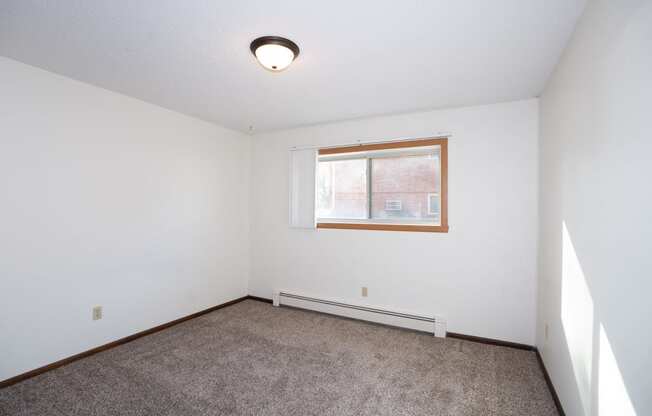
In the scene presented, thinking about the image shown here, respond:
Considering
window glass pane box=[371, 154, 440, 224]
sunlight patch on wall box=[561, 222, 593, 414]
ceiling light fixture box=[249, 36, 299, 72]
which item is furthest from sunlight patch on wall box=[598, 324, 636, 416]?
ceiling light fixture box=[249, 36, 299, 72]

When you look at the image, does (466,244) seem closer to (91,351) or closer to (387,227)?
(387,227)

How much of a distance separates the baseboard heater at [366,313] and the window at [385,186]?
0.94m

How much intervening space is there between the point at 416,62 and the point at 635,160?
1.55 m

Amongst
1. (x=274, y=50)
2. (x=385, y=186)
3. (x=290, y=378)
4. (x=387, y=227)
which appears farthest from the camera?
(x=385, y=186)

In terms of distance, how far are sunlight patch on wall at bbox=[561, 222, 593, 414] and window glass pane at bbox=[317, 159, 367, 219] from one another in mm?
2173

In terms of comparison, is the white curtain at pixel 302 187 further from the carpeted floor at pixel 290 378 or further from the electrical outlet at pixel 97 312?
the electrical outlet at pixel 97 312

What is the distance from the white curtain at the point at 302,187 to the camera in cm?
394

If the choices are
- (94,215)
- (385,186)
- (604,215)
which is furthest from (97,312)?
(604,215)

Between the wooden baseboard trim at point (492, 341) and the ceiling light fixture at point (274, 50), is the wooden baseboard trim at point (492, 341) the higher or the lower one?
the lower one

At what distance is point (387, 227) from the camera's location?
3.50 m

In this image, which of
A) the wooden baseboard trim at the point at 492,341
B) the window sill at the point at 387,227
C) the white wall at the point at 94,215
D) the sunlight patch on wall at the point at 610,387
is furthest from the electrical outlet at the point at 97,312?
the sunlight patch on wall at the point at 610,387

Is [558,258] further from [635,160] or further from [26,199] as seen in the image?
[26,199]

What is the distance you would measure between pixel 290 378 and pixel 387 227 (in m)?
1.88

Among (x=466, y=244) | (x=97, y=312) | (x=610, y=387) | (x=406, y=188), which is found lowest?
(x=97, y=312)
